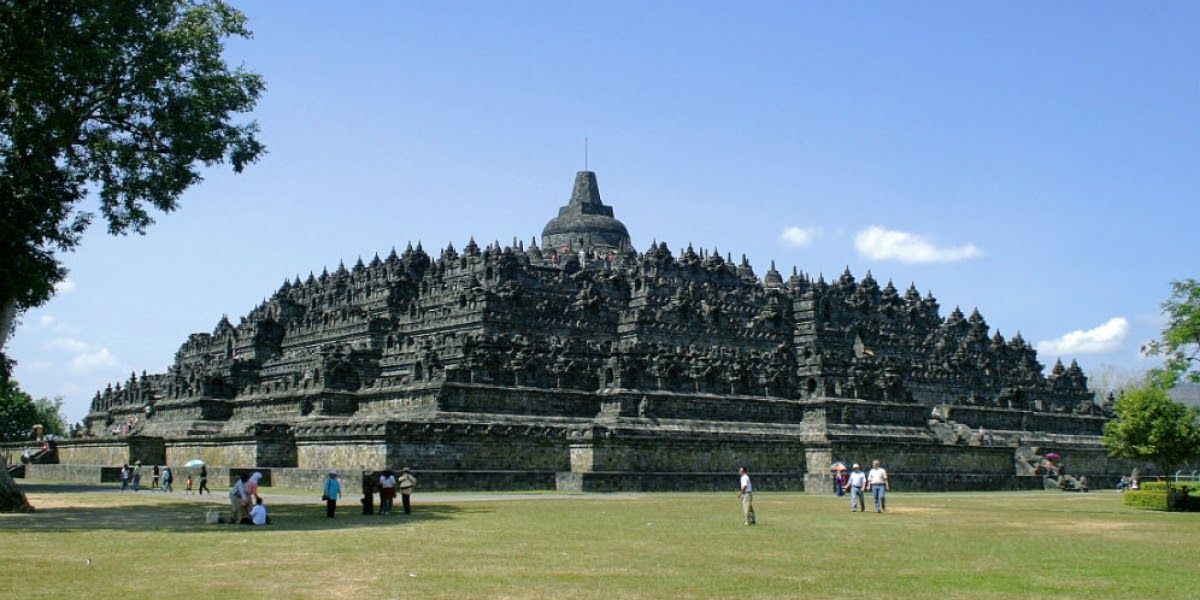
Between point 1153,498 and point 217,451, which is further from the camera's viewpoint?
point 217,451

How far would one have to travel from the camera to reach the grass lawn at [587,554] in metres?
19.7

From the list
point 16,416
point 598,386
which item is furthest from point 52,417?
point 598,386

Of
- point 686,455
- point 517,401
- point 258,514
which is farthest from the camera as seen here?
point 517,401

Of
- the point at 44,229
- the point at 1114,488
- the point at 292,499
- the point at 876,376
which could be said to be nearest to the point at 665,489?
the point at 292,499

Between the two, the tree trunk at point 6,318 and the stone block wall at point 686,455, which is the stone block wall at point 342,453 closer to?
the stone block wall at point 686,455

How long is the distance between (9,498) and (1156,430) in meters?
40.1

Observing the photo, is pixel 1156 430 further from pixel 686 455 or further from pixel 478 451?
pixel 478 451

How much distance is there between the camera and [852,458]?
65688mm

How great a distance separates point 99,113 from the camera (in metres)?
38.2

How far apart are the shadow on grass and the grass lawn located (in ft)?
0.27

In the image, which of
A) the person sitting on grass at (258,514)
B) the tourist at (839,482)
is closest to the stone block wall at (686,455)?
the tourist at (839,482)

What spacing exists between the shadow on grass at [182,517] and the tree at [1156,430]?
26.4 m

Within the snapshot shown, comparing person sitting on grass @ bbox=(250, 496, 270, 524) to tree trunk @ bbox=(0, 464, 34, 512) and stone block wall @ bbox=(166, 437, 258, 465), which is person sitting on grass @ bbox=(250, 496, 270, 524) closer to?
tree trunk @ bbox=(0, 464, 34, 512)

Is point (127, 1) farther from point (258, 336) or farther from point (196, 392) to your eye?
point (258, 336)
